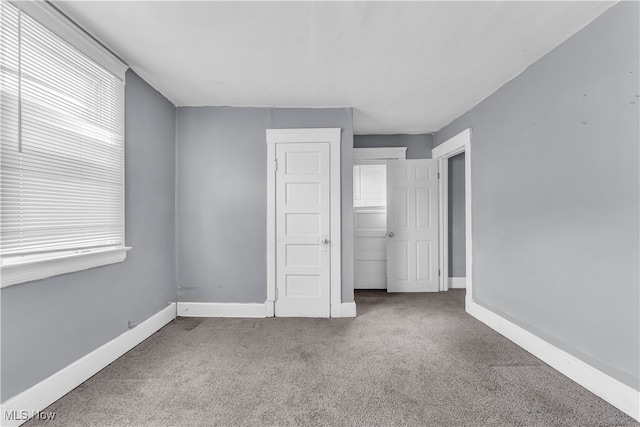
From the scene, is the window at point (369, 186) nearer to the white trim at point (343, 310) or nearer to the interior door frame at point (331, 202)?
the interior door frame at point (331, 202)

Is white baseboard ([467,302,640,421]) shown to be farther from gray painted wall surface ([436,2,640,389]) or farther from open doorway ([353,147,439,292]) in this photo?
open doorway ([353,147,439,292])

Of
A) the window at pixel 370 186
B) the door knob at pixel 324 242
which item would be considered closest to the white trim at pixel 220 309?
the door knob at pixel 324 242

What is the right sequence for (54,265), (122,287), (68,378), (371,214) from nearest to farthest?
(54,265)
(68,378)
(122,287)
(371,214)

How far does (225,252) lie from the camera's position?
3.71 metres

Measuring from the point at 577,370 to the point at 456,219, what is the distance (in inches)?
119

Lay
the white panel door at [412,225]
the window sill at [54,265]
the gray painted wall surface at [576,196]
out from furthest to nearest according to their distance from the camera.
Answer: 1. the white panel door at [412,225]
2. the gray painted wall surface at [576,196]
3. the window sill at [54,265]

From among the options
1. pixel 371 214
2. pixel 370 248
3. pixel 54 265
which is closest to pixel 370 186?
pixel 371 214

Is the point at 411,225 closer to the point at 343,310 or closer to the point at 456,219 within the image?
the point at 456,219

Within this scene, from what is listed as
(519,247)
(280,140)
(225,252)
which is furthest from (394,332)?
(280,140)

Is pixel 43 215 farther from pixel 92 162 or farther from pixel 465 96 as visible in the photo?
pixel 465 96

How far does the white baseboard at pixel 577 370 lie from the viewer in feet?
6.09

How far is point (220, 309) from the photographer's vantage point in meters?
3.68

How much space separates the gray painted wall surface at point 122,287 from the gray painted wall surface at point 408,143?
114 inches

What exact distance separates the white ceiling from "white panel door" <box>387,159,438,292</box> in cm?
148
